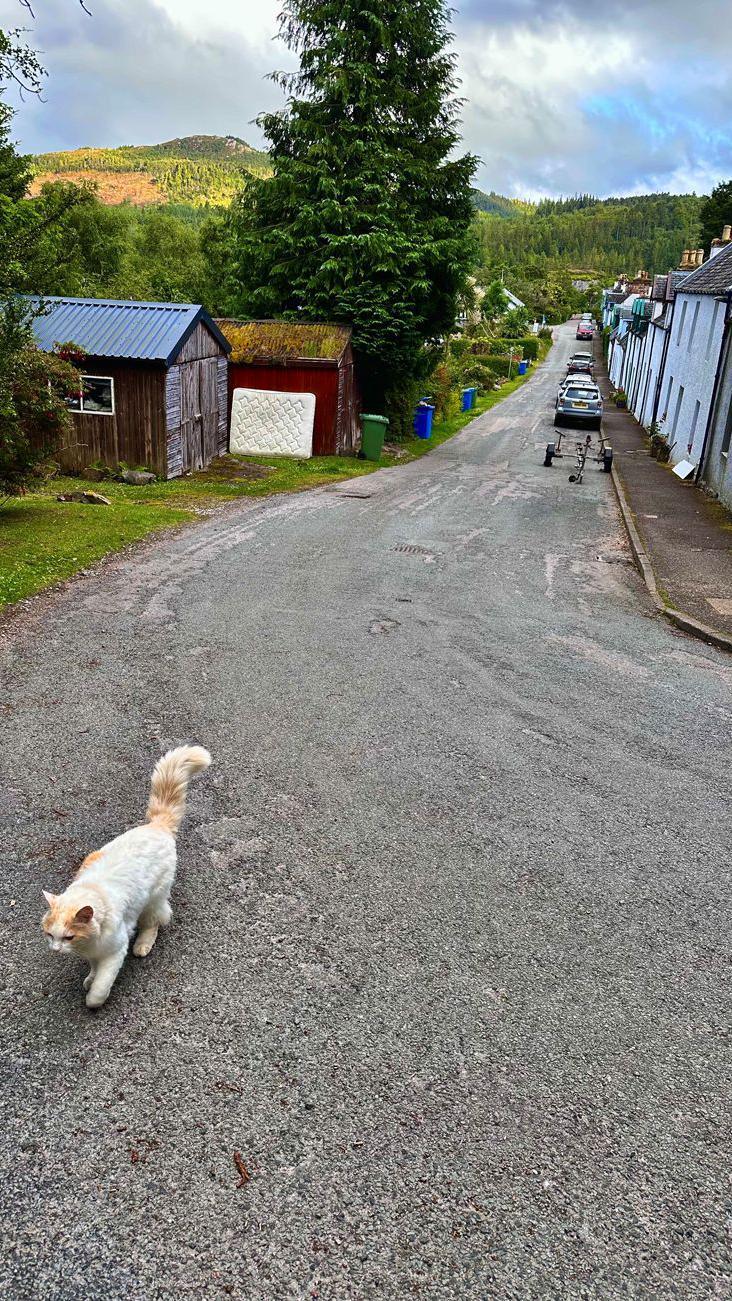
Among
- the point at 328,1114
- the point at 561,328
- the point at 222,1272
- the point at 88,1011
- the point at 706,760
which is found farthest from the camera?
the point at 561,328

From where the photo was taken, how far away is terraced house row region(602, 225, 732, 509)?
2169 centimetres

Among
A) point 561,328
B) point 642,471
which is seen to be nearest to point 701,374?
point 642,471

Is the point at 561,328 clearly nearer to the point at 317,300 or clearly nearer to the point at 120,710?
the point at 317,300

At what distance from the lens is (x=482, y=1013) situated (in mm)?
4648

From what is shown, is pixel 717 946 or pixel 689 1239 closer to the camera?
pixel 689 1239

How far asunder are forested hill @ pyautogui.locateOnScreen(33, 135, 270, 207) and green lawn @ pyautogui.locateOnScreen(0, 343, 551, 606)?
466 ft

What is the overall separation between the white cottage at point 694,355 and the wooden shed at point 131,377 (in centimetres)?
1371

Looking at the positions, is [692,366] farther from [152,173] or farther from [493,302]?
[152,173]

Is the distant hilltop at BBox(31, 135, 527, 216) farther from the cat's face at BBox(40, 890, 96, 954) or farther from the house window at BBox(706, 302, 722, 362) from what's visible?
the cat's face at BBox(40, 890, 96, 954)

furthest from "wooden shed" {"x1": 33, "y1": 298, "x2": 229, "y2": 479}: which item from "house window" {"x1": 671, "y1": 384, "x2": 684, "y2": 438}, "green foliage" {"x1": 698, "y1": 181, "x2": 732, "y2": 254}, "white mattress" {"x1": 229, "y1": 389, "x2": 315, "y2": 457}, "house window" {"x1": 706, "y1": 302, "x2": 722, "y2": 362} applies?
"green foliage" {"x1": 698, "y1": 181, "x2": 732, "y2": 254}

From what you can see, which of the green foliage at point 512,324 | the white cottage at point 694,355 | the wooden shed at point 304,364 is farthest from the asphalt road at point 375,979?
the green foliage at point 512,324

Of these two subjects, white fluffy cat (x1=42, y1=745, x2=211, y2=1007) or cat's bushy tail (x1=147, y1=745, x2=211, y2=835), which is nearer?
white fluffy cat (x1=42, y1=745, x2=211, y2=1007)

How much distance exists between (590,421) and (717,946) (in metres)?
34.6

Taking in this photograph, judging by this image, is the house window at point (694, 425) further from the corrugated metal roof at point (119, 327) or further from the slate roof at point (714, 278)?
the corrugated metal roof at point (119, 327)
